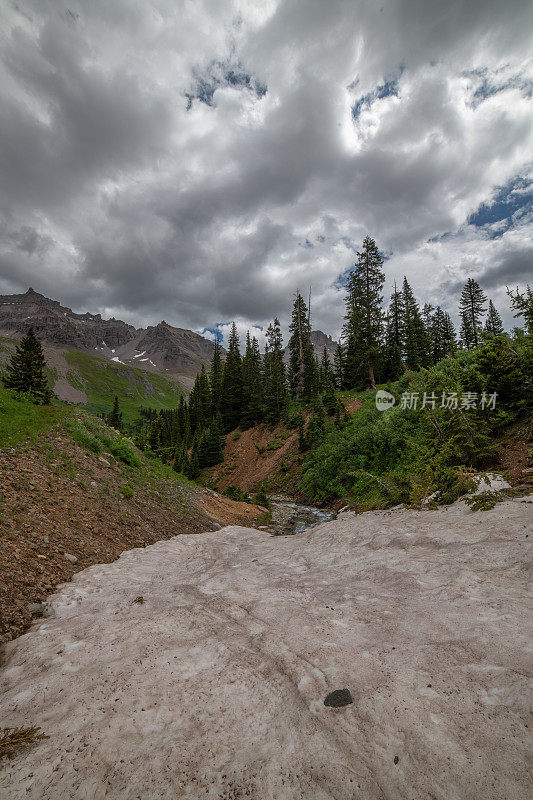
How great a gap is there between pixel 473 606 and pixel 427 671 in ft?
4.95

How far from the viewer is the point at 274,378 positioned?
151ft

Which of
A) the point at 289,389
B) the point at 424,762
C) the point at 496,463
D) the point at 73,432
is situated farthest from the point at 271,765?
the point at 289,389

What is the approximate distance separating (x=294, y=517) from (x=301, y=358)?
1310 inches

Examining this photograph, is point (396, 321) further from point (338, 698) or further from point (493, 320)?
point (338, 698)

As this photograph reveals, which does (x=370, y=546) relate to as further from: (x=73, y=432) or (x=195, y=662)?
(x=73, y=432)

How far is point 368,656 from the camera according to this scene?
3492mm

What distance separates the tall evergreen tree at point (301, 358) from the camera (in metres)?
46.5

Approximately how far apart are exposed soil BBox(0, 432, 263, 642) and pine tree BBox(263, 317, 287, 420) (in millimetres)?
29943

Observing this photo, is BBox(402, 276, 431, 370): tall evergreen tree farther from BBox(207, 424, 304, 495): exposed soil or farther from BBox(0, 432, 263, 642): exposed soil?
BBox(0, 432, 263, 642): exposed soil

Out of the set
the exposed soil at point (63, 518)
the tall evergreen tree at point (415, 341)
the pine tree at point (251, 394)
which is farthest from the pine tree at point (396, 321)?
the exposed soil at point (63, 518)

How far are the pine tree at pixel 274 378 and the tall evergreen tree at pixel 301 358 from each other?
7.00ft

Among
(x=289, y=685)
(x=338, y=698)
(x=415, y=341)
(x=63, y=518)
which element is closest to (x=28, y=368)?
(x=63, y=518)

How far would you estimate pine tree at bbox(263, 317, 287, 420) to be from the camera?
4444 cm

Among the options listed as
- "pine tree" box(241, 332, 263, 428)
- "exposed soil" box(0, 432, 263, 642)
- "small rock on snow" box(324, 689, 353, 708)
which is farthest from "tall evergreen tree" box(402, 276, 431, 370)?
"small rock on snow" box(324, 689, 353, 708)
